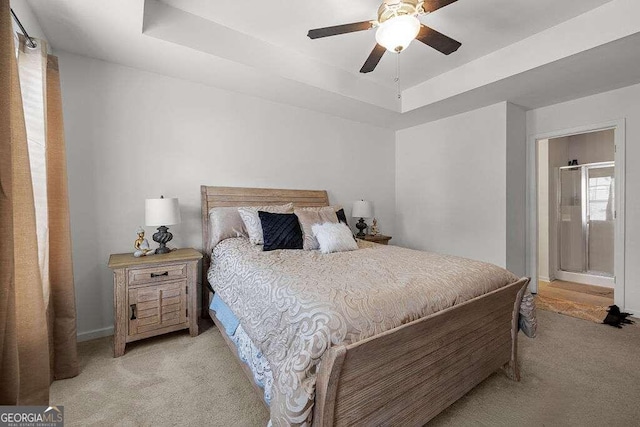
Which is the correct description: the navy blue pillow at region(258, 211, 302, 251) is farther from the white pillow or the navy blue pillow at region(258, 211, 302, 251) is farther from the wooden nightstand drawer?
the wooden nightstand drawer

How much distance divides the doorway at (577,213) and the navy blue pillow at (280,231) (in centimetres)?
377

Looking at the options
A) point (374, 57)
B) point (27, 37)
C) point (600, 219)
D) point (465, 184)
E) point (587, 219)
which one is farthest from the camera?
point (587, 219)

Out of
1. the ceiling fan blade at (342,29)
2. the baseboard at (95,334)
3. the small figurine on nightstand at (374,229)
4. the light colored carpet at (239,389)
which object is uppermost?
the ceiling fan blade at (342,29)

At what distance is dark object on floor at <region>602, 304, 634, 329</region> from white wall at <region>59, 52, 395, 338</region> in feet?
11.4

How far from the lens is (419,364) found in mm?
1331

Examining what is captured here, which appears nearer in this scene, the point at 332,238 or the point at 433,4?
the point at 433,4

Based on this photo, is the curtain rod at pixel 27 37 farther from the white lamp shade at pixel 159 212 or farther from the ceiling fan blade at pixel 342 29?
the ceiling fan blade at pixel 342 29

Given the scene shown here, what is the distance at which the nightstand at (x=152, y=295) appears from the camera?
216cm

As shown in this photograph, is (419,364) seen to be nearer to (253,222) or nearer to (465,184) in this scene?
(253,222)

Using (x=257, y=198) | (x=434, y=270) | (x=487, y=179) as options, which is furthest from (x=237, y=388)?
(x=487, y=179)

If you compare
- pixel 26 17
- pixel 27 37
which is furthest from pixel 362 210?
pixel 26 17

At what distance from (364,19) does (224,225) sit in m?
2.27

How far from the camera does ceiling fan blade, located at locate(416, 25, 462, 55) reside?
1.83 m

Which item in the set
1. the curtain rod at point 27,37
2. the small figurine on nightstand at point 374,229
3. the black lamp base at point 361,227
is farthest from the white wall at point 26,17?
the small figurine on nightstand at point 374,229
